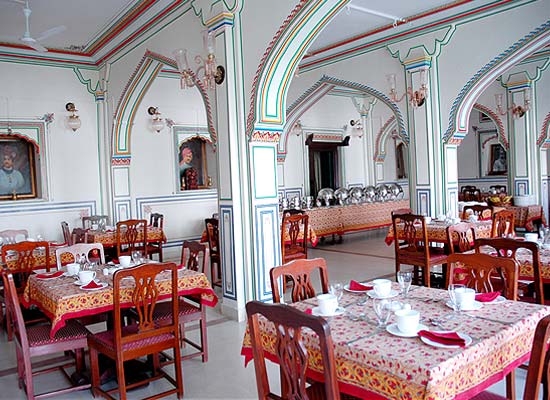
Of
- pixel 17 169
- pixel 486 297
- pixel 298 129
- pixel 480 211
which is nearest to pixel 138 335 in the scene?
pixel 486 297

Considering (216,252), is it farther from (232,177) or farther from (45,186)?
(45,186)

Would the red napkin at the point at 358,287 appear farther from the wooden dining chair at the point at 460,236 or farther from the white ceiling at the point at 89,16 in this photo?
the white ceiling at the point at 89,16

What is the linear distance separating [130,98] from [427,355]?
7.02 metres

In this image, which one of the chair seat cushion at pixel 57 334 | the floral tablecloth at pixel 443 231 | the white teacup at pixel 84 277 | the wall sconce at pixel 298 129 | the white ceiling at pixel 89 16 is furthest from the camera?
the wall sconce at pixel 298 129

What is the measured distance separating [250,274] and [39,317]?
1967mm

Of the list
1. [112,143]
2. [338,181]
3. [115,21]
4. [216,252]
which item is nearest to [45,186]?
[112,143]

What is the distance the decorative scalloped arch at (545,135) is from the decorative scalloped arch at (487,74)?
3.38 m

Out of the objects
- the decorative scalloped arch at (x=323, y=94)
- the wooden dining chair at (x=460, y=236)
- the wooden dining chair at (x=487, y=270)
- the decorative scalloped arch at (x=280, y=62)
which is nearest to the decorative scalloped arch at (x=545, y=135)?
the decorative scalloped arch at (x=323, y=94)

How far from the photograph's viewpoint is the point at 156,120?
29.7ft

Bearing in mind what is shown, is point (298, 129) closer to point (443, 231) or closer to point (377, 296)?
point (443, 231)

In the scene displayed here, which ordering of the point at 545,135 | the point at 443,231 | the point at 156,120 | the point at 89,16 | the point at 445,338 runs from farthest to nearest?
the point at 545,135, the point at 156,120, the point at 89,16, the point at 443,231, the point at 445,338

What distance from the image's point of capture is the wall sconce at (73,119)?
8047mm

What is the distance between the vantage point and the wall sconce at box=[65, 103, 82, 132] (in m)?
8.05

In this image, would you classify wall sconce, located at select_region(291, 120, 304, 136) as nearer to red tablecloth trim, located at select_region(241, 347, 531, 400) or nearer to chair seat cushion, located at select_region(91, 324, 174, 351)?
chair seat cushion, located at select_region(91, 324, 174, 351)
